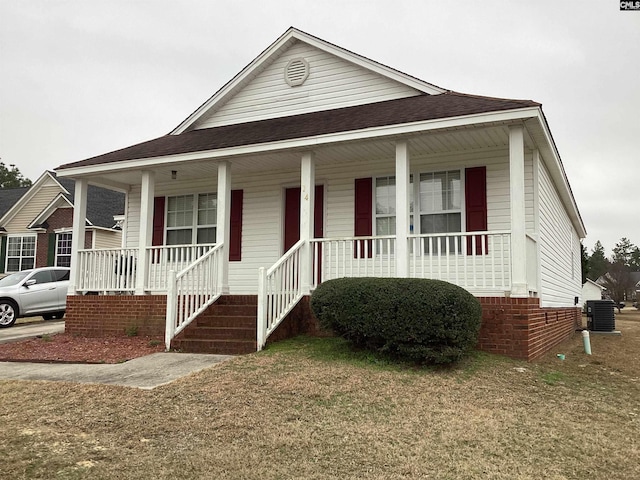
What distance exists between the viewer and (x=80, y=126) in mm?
34719

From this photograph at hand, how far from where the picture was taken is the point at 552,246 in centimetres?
1177

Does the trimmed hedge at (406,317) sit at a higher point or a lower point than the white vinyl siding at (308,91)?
lower

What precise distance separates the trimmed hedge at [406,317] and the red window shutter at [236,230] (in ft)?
16.4

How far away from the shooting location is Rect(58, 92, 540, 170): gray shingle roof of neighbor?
8.53 m

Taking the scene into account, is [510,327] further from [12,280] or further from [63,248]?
[63,248]

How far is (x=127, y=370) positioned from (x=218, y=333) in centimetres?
182

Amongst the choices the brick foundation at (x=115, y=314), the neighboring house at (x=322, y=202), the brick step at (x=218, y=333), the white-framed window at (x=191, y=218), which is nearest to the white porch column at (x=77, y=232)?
the neighboring house at (x=322, y=202)

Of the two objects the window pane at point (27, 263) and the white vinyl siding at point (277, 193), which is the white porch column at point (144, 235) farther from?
the window pane at point (27, 263)

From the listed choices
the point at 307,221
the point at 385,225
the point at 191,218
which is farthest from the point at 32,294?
the point at 385,225

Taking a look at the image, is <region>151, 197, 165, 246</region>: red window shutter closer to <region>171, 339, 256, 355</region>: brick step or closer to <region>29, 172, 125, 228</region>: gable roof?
<region>171, 339, 256, 355</region>: brick step

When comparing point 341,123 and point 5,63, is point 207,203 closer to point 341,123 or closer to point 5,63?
point 341,123

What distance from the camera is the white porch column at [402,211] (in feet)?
28.0

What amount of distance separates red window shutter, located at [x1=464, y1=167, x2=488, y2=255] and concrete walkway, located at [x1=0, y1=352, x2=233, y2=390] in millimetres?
4891

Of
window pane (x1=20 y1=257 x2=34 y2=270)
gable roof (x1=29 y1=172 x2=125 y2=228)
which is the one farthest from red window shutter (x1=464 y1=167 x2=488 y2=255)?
window pane (x1=20 y1=257 x2=34 y2=270)
